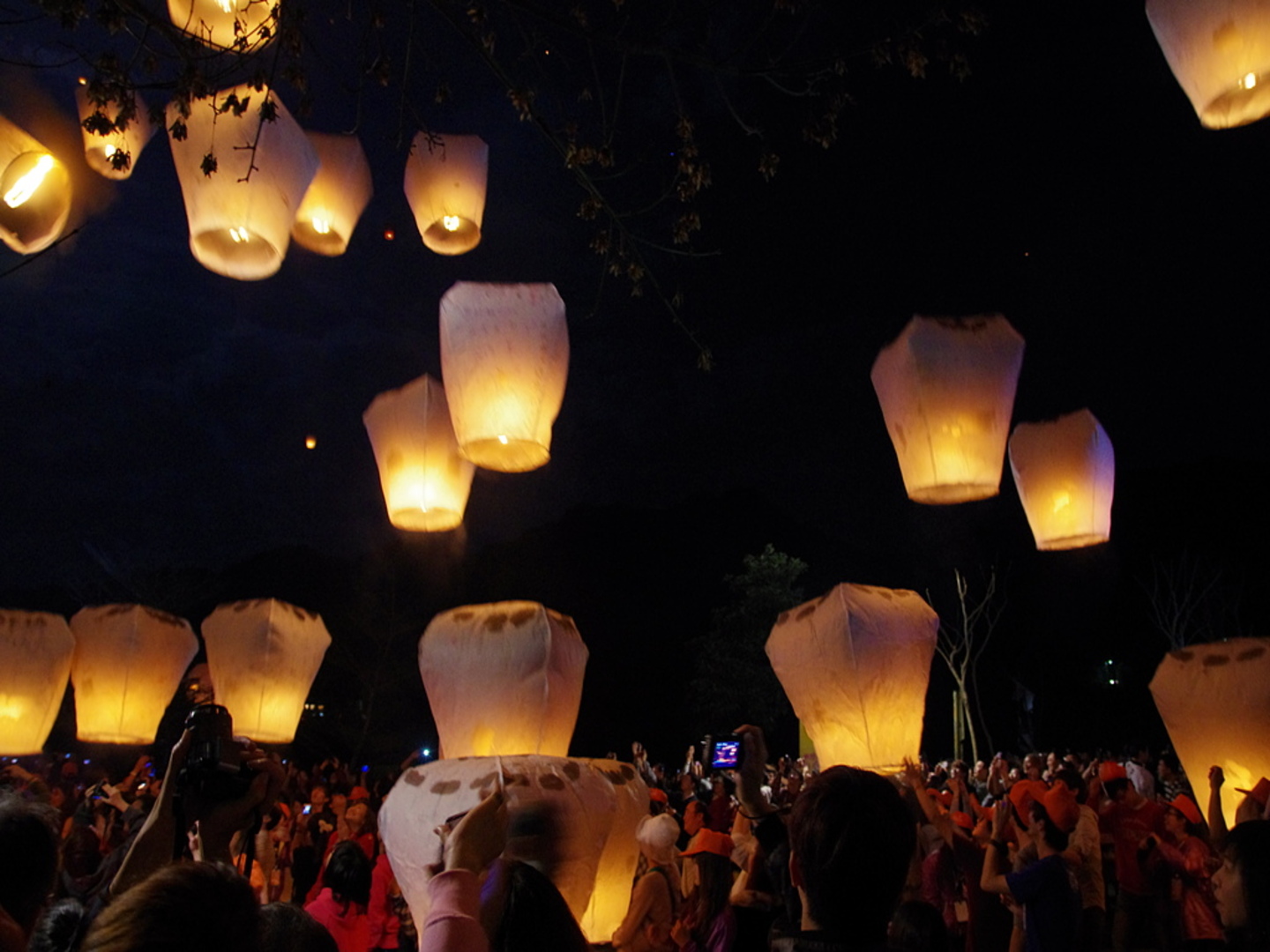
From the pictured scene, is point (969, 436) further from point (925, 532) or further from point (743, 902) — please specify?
point (925, 532)

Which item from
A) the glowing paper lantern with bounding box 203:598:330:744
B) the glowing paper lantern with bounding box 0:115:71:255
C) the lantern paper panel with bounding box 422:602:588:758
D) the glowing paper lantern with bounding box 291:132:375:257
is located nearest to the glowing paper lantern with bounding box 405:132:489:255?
the glowing paper lantern with bounding box 291:132:375:257

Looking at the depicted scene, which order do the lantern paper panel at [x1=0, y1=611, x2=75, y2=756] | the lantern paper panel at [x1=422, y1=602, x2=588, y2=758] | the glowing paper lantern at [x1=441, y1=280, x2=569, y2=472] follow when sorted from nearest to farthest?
the lantern paper panel at [x1=422, y1=602, x2=588, y2=758] → the glowing paper lantern at [x1=441, y1=280, x2=569, y2=472] → the lantern paper panel at [x1=0, y1=611, x2=75, y2=756]

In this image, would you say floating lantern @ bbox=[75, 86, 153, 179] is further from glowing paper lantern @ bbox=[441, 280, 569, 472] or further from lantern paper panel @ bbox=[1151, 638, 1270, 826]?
lantern paper panel @ bbox=[1151, 638, 1270, 826]

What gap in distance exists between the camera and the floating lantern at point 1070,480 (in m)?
6.42

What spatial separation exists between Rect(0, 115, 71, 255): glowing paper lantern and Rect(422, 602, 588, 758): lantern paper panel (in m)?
2.66

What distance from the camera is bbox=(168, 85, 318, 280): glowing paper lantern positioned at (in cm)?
434

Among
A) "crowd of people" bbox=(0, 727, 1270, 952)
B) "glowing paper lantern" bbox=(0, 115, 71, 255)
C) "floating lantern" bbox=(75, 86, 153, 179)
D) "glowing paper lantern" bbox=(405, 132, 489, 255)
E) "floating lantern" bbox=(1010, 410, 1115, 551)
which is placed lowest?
"crowd of people" bbox=(0, 727, 1270, 952)

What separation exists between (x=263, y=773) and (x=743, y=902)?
7.60 feet

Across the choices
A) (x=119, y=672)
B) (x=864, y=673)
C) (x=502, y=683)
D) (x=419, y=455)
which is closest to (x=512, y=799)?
(x=502, y=683)

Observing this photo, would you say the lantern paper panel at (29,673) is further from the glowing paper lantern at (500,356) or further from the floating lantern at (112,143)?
the glowing paper lantern at (500,356)

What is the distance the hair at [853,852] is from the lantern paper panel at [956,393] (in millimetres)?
3882

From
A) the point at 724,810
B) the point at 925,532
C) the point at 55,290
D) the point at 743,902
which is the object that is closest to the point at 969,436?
the point at 743,902

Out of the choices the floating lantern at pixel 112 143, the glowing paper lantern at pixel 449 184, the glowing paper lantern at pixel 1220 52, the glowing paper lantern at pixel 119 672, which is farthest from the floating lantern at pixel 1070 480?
the glowing paper lantern at pixel 119 672

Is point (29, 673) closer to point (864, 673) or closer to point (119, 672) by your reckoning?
point (119, 672)
